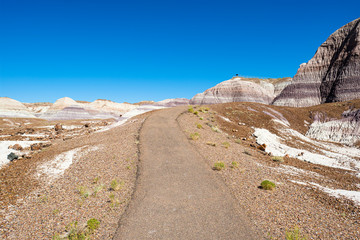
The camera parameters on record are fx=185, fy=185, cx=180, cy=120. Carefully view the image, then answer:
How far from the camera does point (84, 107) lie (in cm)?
7100

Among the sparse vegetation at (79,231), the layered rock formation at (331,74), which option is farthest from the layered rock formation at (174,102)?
the sparse vegetation at (79,231)

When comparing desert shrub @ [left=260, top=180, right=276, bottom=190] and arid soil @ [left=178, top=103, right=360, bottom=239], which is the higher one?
desert shrub @ [left=260, top=180, right=276, bottom=190]

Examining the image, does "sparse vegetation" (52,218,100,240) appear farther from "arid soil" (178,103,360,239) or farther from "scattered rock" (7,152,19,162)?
"scattered rock" (7,152,19,162)

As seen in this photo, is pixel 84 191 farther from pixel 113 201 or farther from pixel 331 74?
pixel 331 74

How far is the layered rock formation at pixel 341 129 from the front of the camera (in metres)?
25.1

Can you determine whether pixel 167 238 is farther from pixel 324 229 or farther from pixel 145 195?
pixel 324 229

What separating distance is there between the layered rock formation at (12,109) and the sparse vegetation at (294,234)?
85.2 meters

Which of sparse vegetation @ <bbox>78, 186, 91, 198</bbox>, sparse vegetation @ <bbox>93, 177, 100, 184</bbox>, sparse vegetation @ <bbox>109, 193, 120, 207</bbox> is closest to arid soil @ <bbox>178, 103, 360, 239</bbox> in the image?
sparse vegetation @ <bbox>109, 193, 120, 207</bbox>

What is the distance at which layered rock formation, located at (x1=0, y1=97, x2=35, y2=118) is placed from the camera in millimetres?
65169

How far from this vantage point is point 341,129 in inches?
1053

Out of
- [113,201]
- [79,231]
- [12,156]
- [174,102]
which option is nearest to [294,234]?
[113,201]

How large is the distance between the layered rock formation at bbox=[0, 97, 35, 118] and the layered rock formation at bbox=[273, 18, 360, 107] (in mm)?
85613

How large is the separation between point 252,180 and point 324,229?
12.3ft

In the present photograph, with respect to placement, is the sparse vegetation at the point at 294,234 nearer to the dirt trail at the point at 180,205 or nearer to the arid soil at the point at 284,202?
the arid soil at the point at 284,202
